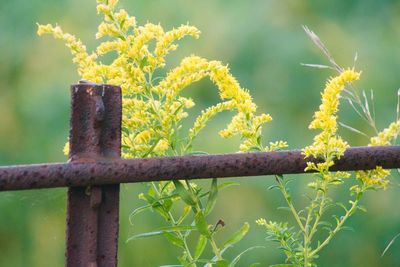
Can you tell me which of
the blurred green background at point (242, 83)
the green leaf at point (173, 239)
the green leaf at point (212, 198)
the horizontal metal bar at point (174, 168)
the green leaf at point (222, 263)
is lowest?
the green leaf at point (222, 263)

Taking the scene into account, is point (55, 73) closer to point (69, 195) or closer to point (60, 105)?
point (60, 105)

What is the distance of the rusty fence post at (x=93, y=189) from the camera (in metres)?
0.85

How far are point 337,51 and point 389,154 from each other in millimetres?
1075

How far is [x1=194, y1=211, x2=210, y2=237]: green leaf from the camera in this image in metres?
0.86

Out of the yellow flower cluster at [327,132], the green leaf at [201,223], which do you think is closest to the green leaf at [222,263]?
the green leaf at [201,223]

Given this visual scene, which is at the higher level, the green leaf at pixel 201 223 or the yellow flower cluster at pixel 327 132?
the yellow flower cluster at pixel 327 132

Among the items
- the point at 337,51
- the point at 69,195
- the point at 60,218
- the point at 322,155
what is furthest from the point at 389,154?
the point at 337,51

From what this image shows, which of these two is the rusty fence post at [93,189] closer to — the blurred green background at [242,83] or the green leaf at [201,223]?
the green leaf at [201,223]

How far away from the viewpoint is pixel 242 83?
76.2 inches

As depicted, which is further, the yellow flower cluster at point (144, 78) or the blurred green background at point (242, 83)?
the blurred green background at point (242, 83)

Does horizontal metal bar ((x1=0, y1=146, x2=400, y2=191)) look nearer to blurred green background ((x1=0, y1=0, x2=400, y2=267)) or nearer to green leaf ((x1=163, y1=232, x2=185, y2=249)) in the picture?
green leaf ((x1=163, y1=232, x2=185, y2=249))

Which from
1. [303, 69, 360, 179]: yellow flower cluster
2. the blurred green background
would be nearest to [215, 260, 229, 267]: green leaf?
[303, 69, 360, 179]: yellow flower cluster

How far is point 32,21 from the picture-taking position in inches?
80.2

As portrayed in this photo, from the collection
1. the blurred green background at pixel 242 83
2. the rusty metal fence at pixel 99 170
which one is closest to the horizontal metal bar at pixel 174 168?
the rusty metal fence at pixel 99 170
